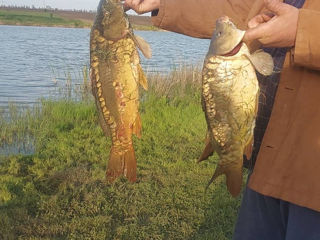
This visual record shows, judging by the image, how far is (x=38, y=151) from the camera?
8.02 m

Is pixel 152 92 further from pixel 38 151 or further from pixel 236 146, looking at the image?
pixel 236 146

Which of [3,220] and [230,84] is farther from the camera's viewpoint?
[3,220]

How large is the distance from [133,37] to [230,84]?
591mm

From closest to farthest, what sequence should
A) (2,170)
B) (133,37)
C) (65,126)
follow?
1. (133,37)
2. (2,170)
3. (65,126)

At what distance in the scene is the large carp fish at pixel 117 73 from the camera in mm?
2350

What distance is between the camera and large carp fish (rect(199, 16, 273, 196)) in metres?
2.14

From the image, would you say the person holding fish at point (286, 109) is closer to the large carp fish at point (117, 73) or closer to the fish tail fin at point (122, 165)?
the large carp fish at point (117, 73)

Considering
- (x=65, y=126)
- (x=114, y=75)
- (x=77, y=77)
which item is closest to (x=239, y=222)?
A: (x=114, y=75)

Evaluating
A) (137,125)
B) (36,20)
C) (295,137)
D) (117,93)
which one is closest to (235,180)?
(295,137)

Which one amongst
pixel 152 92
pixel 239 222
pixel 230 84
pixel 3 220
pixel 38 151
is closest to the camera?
pixel 230 84

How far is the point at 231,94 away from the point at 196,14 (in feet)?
2.46

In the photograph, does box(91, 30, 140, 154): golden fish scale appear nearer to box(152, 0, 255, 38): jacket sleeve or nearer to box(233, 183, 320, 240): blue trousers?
box(152, 0, 255, 38): jacket sleeve

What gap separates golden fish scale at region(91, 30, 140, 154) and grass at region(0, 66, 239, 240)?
273cm

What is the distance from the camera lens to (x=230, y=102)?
2.23m
